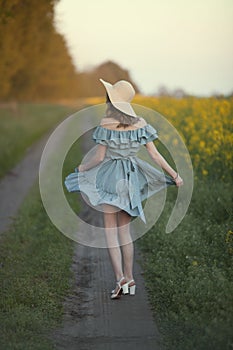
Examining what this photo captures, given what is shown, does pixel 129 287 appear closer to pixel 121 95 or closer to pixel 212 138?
pixel 121 95

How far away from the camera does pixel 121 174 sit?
6852 mm

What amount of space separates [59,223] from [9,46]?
551 inches

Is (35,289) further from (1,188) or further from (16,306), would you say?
(1,188)

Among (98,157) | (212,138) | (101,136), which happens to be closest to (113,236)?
(98,157)

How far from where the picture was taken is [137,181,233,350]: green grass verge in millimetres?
5422

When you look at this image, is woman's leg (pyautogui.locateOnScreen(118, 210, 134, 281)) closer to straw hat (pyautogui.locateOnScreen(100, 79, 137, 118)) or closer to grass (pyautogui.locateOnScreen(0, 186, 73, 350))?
grass (pyautogui.locateOnScreen(0, 186, 73, 350))

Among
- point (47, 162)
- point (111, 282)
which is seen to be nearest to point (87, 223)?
point (111, 282)

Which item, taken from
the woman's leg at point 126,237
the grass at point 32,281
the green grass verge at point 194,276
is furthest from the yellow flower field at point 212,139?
the woman's leg at point 126,237

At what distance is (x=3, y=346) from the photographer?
534 cm

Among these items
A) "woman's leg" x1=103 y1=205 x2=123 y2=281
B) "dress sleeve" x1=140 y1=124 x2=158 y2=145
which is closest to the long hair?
"dress sleeve" x1=140 y1=124 x2=158 y2=145

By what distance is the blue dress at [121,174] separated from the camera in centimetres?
677

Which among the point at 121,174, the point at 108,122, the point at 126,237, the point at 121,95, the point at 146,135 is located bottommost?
the point at 126,237

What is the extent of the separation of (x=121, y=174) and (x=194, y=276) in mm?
1239

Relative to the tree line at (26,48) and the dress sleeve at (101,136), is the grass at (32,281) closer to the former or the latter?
the dress sleeve at (101,136)
